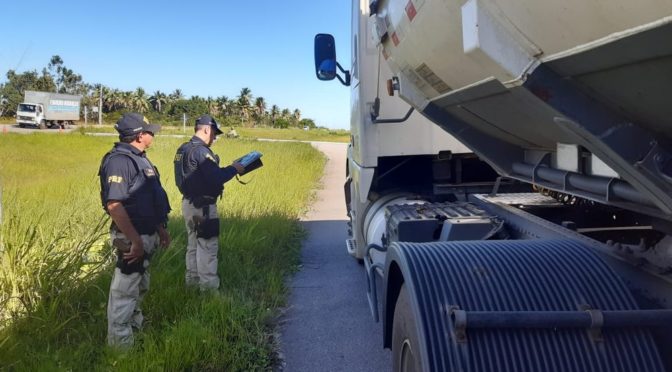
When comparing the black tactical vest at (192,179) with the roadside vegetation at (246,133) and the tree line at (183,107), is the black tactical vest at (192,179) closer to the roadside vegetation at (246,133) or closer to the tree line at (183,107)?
the roadside vegetation at (246,133)

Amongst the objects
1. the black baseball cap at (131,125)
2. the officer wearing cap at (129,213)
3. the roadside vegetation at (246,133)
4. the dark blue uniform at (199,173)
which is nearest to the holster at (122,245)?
the officer wearing cap at (129,213)

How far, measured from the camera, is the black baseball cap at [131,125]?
160 inches

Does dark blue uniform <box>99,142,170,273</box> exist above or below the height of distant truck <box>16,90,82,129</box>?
below

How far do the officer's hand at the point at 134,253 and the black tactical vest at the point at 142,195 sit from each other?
157 millimetres

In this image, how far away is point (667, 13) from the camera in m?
1.08

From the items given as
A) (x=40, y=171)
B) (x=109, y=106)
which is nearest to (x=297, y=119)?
(x=109, y=106)

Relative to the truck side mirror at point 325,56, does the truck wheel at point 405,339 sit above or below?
below

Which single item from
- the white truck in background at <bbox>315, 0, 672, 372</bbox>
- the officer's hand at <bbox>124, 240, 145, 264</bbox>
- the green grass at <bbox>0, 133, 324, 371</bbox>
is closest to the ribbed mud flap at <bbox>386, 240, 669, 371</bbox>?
the white truck in background at <bbox>315, 0, 672, 372</bbox>

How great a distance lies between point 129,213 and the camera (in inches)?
158

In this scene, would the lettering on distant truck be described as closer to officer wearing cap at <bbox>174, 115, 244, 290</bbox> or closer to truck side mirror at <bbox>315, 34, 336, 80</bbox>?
officer wearing cap at <bbox>174, 115, 244, 290</bbox>

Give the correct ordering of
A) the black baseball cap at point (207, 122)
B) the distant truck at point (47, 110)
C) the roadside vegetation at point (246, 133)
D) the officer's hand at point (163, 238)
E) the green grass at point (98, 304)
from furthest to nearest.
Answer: the roadside vegetation at point (246, 133) < the distant truck at point (47, 110) < the black baseball cap at point (207, 122) < the officer's hand at point (163, 238) < the green grass at point (98, 304)

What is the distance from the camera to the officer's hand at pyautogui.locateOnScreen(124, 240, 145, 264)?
12.9 feet

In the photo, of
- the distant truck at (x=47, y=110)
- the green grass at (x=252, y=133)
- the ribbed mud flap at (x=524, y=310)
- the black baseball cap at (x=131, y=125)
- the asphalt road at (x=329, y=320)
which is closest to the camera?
the ribbed mud flap at (x=524, y=310)

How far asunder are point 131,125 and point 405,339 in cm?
272
